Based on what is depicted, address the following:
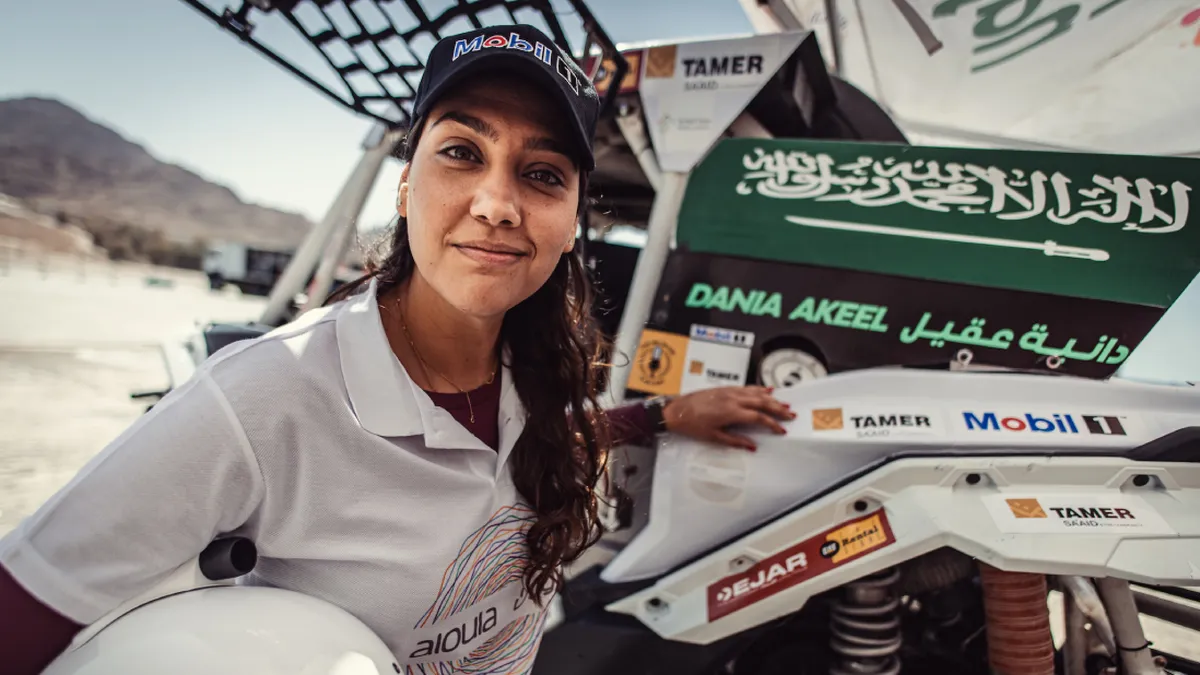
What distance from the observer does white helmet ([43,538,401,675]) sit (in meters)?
0.80

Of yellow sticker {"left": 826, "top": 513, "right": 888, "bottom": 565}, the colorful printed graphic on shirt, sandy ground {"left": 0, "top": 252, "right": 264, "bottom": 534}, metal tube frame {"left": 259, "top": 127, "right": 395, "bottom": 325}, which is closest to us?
the colorful printed graphic on shirt

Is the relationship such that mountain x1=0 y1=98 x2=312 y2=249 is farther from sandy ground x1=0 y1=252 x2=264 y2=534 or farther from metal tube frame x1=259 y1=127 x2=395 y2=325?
metal tube frame x1=259 y1=127 x2=395 y2=325

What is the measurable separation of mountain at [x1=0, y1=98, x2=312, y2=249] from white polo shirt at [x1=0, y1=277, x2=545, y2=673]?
67.9 m

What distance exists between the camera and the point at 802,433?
1.79m

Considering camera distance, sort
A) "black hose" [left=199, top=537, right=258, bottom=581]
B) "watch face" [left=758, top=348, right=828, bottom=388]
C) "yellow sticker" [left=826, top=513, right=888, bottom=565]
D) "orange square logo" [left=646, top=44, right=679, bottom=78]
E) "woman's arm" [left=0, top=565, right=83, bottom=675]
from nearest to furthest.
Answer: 1. "woman's arm" [left=0, top=565, right=83, bottom=675]
2. "black hose" [left=199, top=537, right=258, bottom=581]
3. "yellow sticker" [left=826, top=513, right=888, bottom=565]
4. "watch face" [left=758, top=348, right=828, bottom=388]
5. "orange square logo" [left=646, top=44, right=679, bottom=78]

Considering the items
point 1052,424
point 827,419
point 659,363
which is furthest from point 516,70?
point 1052,424

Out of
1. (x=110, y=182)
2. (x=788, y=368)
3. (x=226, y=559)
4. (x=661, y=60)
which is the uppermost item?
(x=110, y=182)

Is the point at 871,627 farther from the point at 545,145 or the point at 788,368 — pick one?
the point at 545,145

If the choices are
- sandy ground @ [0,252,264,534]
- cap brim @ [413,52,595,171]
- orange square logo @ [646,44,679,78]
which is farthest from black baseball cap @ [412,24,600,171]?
sandy ground @ [0,252,264,534]

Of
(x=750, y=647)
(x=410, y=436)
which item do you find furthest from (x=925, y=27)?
(x=410, y=436)

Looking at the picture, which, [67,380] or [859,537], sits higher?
[859,537]

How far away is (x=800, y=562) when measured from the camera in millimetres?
1642

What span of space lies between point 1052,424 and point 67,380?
8.28 m

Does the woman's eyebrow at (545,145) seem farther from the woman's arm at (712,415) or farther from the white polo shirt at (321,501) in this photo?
the woman's arm at (712,415)
